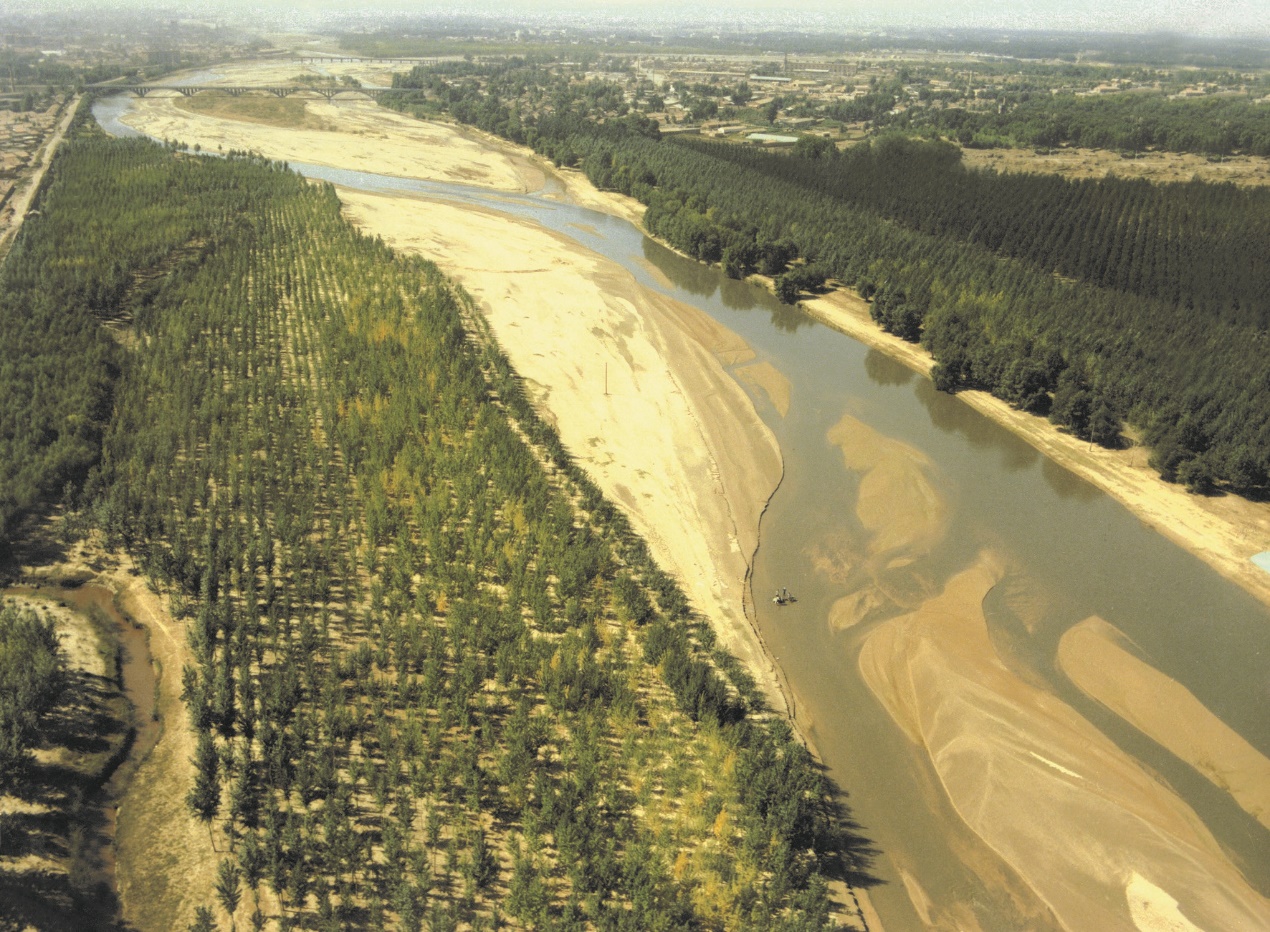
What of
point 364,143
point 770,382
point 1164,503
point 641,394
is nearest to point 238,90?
point 364,143

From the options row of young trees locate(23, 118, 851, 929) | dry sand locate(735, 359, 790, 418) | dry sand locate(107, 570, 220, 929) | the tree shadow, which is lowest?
the tree shadow

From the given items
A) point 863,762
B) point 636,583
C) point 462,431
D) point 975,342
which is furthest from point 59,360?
point 975,342

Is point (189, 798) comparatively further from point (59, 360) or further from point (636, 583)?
point (59, 360)

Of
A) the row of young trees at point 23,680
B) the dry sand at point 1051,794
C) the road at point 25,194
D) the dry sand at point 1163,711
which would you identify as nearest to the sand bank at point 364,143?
the road at point 25,194

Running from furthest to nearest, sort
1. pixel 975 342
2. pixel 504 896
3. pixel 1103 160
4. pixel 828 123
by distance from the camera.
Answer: pixel 828 123 < pixel 1103 160 < pixel 975 342 < pixel 504 896

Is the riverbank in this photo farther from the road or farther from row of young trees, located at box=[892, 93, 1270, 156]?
row of young trees, located at box=[892, 93, 1270, 156]

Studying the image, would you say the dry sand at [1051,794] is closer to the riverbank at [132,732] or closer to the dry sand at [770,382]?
the dry sand at [770,382]

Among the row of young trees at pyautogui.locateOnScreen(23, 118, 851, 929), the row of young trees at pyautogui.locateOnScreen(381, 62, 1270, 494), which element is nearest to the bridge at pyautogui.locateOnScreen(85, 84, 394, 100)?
the row of young trees at pyautogui.locateOnScreen(381, 62, 1270, 494)
